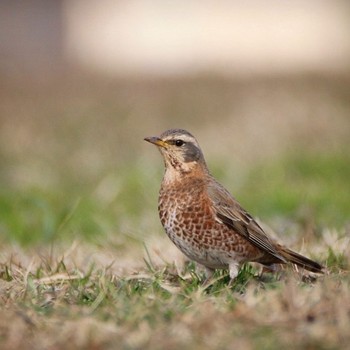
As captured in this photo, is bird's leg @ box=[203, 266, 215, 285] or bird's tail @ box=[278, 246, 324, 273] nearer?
bird's tail @ box=[278, 246, 324, 273]

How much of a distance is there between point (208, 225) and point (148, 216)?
352 cm

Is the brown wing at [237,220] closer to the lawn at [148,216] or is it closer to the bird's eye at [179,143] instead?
the lawn at [148,216]

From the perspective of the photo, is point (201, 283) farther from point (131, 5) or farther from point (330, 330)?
point (131, 5)

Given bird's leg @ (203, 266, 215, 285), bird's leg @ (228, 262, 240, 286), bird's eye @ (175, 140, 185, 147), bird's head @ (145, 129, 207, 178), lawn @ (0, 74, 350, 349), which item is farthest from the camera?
bird's eye @ (175, 140, 185, 147)

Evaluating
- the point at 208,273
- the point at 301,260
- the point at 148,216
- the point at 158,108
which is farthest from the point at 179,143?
the point at 158,108

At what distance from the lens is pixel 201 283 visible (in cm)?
644

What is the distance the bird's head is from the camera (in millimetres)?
7148

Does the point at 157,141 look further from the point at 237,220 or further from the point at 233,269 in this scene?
the point at 233,269

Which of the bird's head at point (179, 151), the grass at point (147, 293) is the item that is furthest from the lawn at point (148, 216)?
the bird's head at point (179, 151)

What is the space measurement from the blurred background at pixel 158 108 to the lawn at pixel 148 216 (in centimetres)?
4

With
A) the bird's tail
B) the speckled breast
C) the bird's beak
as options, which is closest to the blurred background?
the bird's beak

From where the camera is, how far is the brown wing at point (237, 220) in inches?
268

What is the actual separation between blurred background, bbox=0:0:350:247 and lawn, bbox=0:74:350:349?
0.14ft

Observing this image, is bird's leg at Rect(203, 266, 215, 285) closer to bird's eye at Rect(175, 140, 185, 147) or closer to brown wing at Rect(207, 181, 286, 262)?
brown wing at Rect(207, 181, 286, 262)
